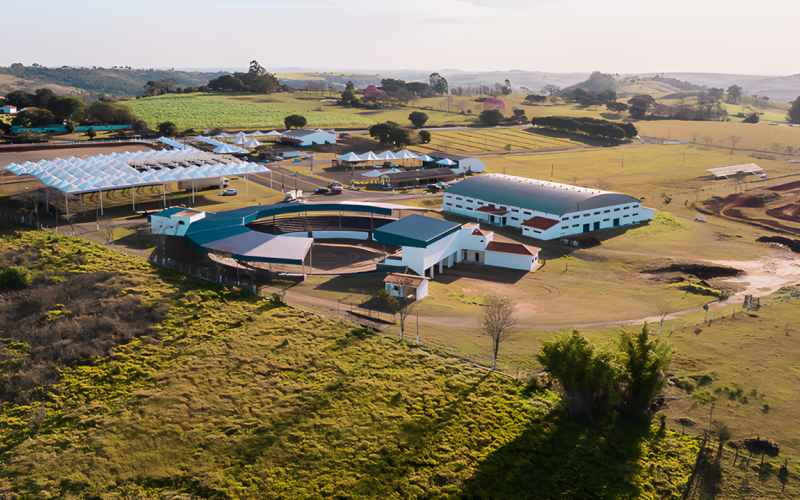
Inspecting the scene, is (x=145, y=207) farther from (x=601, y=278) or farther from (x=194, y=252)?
(x=601, y=278)

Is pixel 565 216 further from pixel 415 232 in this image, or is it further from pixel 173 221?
pixel 173 221

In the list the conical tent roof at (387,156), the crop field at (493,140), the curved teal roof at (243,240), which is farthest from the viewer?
the crop field at (493,140)

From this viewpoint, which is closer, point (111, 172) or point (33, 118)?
point (111, 172)

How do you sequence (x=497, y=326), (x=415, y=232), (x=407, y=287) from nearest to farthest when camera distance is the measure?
(x=497, y=326), (x=407, y=287), (x=415, y=232)

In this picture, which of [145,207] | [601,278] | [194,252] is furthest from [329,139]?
[601,278]

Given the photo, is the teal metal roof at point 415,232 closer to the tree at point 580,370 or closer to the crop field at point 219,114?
the tree at point 580,370

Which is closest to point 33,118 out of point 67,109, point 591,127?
point 67,109

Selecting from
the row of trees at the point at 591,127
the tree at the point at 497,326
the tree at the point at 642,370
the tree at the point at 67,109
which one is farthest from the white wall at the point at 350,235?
the row of trees at the point at 591,127
